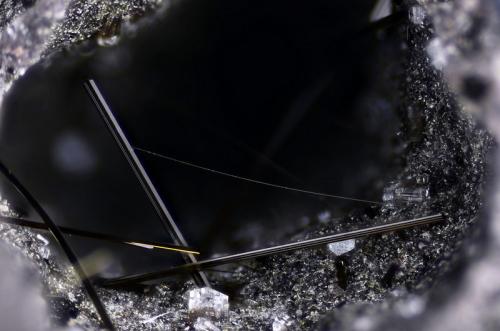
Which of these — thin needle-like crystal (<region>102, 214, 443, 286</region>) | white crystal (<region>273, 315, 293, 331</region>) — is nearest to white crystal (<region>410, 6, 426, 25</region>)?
thin needle-like crystal (<region>102, 214, 443, 286</region>)

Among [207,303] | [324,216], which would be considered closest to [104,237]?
[207,303]

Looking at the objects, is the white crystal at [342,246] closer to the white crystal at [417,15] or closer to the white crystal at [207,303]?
the white crystal at [207,303]

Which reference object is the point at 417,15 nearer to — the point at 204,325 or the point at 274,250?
the point at 274,250

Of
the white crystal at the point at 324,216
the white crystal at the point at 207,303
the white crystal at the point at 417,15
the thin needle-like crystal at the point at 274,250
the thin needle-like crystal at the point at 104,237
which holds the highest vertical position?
the white crystal at the point at 417,15

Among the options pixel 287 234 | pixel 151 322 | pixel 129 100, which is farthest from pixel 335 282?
pixel 129 100

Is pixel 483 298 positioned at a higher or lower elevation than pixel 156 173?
lower

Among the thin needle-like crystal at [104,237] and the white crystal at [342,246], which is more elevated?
the thin needle-like crystal at [104,237]

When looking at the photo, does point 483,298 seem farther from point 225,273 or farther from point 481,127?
point 225,273

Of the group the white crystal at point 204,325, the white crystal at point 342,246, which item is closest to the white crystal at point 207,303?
the white crystal at point 204,325
